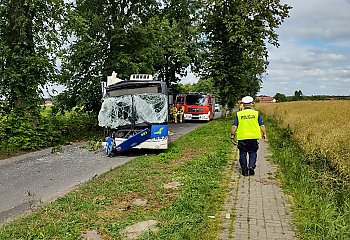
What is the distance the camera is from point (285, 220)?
645 cm

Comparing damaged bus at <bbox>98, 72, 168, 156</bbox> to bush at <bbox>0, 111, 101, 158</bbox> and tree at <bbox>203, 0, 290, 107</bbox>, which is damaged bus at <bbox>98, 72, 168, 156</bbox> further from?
tree at <bbox>203, 0, 290, 107</bbox>

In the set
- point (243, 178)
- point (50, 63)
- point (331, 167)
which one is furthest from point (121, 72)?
point (331, 167)

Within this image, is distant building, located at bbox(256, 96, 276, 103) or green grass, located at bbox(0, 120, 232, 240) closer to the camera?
green grass, located at bbox(0, 120, 232, 240)

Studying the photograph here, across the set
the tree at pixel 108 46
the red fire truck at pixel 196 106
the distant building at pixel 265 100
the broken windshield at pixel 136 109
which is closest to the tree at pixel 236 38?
the red fire truck at pixel 196 106

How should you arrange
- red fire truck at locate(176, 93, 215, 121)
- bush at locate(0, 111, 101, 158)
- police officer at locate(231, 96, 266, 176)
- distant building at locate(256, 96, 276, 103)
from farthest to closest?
distant building at locate(256, 96, 276, 103)
red fire truck at locate(176, 93, 215, 121)
bush at locate(0, 111, 101, 158)
police officer at locate(231, 96, 266, 176)

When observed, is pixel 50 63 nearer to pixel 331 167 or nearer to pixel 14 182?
pixel 14 182

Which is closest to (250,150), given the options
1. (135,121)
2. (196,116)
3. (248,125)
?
(248,125)

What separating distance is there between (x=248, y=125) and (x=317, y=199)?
3.36m

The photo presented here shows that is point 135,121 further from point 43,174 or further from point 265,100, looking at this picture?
point 265,100

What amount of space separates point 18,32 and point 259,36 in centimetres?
1987

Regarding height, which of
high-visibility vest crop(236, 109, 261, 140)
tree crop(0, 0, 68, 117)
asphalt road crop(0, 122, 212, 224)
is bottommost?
asphalt road crop(0, 122, 212, 224)

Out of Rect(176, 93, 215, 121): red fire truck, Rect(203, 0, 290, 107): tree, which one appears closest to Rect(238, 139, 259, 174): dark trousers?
Rect(203, 0, 290, 107): tree

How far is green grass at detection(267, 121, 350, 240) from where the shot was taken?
585cm

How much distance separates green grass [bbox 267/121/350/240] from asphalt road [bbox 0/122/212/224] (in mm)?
4970
